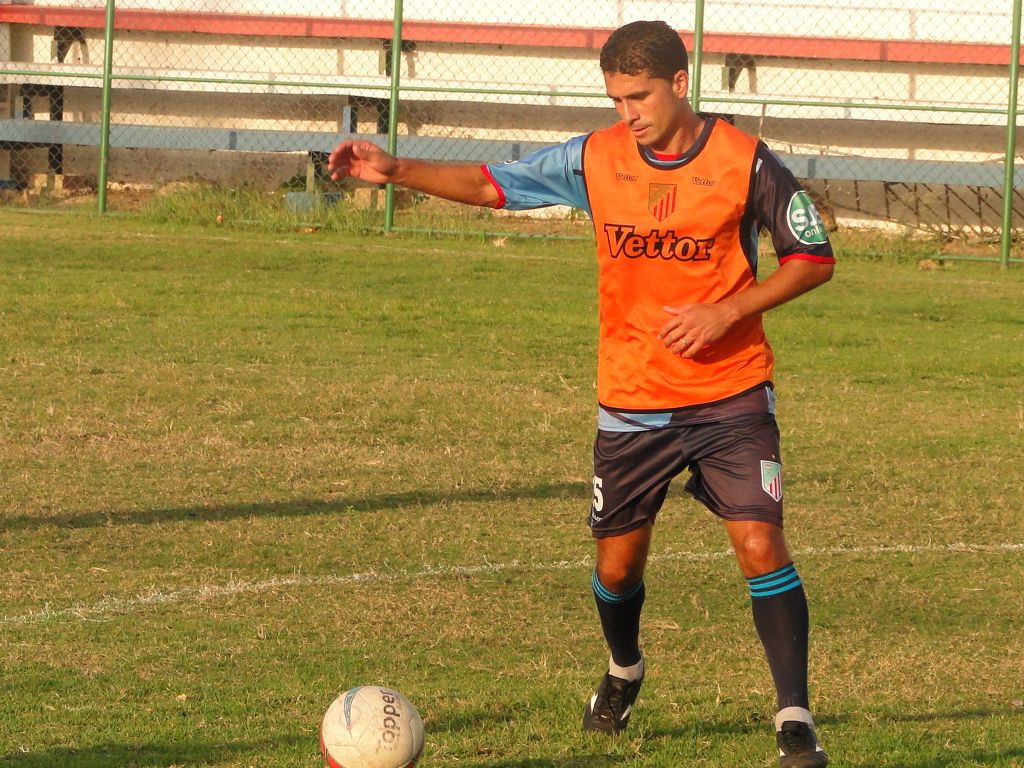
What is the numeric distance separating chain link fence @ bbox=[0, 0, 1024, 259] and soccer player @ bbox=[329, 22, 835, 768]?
45.6 feet

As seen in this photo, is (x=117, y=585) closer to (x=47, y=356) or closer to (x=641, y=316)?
(x=641, y=316)

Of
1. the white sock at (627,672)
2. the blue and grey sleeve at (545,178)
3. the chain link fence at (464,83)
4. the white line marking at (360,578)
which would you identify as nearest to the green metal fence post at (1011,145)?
the chain link fence at (464,83)

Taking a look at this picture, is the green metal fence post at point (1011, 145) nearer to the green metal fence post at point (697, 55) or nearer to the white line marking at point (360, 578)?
the green metal fence post at point (697, 55)

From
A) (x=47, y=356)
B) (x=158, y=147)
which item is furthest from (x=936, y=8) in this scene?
(x=47, y=356)

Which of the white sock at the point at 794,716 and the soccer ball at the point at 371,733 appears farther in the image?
the white sock at the point at 794,716

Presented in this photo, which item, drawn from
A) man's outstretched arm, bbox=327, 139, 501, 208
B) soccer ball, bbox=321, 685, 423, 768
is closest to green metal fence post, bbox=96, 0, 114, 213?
man's outstretched arm, bbox=327, 139, 501, 208

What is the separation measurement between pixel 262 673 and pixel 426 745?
2.72 feet

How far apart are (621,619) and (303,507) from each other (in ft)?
10.2

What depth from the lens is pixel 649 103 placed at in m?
4.40

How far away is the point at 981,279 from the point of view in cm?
1611

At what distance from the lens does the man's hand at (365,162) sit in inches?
187

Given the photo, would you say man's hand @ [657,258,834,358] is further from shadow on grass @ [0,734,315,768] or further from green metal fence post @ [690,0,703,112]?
green metal fence post @ [690,0,703,112]

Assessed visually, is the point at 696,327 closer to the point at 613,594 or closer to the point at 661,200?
the point at 661,200

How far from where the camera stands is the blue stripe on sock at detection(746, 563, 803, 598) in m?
4.23
